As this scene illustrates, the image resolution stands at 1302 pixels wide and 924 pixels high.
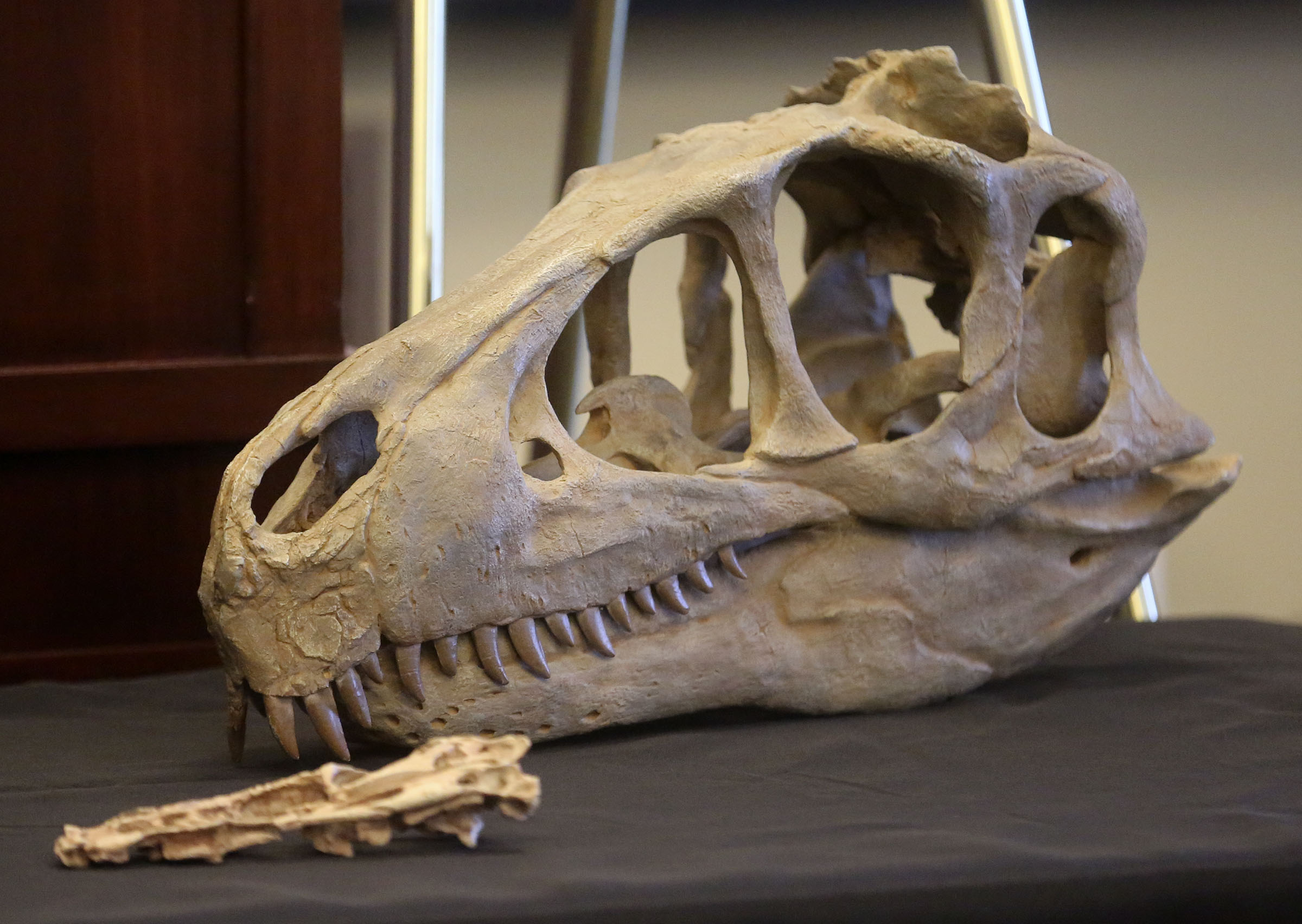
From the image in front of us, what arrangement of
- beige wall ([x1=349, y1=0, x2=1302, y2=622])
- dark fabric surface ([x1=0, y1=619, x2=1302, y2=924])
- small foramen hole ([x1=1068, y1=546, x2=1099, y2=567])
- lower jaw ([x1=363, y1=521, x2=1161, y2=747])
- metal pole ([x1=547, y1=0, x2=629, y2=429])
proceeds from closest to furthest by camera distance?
dark fabric surface ([x1=0, y1=619, x2=1302, y2=924]) < lower jaw ([x1=363, y1=521, x2=1161, y2=747]) < small foramen hole ([x1=1068, y1=546, x2=1099, y2=567]) < metal pole ([x1=547, y1=0, x2=629, y2=429]) < beige wall ([x1=349, y1=0, x2=1302, y2=622])

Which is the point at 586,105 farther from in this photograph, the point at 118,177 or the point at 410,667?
the point at 410,667

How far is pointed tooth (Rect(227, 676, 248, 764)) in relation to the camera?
58.6 inches

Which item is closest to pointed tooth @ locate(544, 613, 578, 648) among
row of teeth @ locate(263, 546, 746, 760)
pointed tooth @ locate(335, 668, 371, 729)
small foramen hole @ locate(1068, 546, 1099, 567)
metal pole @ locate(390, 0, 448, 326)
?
row of teeth @ locate(263, 546, 746, 760)

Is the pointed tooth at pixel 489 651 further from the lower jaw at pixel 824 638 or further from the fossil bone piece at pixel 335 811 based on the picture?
the fossil bone piece at pixel 335 811

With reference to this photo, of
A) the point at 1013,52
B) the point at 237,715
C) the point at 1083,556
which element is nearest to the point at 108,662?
the point at 237,715

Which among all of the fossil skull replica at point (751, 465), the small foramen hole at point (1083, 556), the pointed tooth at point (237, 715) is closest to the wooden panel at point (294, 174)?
the fossil skull replica at point (751, 465)

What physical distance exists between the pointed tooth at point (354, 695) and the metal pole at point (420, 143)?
978mm

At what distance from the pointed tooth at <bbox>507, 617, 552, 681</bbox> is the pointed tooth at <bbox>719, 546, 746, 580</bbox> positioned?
0.84ft

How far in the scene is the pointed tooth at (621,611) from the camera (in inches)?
62.4

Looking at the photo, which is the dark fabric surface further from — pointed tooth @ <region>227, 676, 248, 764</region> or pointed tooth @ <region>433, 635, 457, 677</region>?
pointed tooth @ <region>433, 635, 457, 677</region>

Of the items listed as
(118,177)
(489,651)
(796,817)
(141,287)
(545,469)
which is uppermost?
(118,177)

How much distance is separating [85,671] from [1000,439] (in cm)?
151

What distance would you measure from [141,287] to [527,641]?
1.16 meters

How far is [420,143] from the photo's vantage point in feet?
7.67
